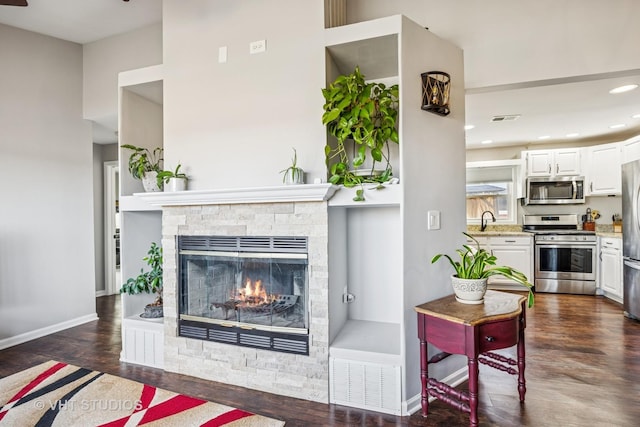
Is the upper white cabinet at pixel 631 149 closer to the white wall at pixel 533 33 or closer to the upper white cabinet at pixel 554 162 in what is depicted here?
the upper white cabinet at pixel 554 162

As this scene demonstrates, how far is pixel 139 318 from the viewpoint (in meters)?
3.19

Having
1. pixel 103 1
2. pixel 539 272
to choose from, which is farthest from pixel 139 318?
pixel 539 272

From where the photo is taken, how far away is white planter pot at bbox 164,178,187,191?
288 cm

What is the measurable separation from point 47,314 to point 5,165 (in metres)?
1.62

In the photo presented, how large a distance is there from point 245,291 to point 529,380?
7.22 ft

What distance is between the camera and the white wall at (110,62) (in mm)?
3895

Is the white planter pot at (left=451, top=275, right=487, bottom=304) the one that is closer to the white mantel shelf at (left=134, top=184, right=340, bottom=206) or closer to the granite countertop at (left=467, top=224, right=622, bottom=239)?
the white mantel shelf at (left=134, top=184, right=340, bottom=206)

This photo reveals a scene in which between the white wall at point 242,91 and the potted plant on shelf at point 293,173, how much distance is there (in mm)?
44

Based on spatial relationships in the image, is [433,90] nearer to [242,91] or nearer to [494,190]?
[242,91]

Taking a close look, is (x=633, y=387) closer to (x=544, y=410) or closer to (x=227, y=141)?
(x=544, y=410)

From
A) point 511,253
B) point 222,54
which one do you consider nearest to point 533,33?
point 222,54

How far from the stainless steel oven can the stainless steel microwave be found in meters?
0.51

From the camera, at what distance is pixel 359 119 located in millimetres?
2328

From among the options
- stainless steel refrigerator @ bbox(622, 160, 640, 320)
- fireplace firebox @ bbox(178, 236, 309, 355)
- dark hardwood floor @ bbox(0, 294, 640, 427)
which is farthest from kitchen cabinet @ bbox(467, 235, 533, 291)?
fireplace firebox @ bbox(178, 236, 309, 355)
